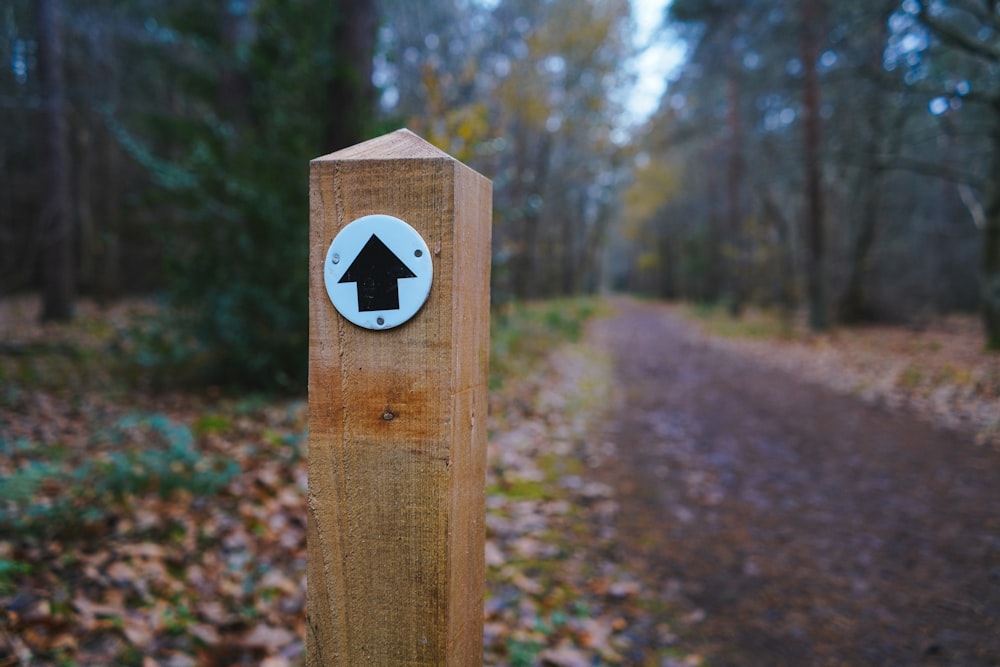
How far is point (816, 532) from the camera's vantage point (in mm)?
4066

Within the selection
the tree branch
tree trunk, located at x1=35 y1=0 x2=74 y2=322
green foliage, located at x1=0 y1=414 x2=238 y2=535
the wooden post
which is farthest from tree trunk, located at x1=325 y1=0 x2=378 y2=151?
the tree branch

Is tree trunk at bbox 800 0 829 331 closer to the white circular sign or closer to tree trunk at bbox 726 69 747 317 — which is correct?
tree trunk at bbox 726 69 747 317

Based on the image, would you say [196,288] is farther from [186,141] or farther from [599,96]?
[599,96]

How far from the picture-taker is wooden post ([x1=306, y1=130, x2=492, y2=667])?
1.19 metres

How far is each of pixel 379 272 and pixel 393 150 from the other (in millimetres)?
258

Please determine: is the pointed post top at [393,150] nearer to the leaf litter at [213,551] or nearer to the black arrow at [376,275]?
the black arrow at [376,275]

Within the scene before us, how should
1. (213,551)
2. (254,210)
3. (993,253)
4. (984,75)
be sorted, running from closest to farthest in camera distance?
(213,551)
(254,210)
(984,75)
(993,253)

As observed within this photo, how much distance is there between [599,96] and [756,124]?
24.2 feet

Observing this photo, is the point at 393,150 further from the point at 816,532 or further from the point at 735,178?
the point at 735,178

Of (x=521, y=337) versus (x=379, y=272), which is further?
(x=521, y=337)

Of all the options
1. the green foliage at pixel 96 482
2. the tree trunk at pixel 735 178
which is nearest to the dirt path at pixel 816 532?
the green foliage at pixel 96 482

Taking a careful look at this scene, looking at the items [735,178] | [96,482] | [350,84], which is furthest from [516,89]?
[96,482]

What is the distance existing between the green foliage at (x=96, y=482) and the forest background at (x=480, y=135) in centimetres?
250

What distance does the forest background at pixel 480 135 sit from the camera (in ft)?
20.7
